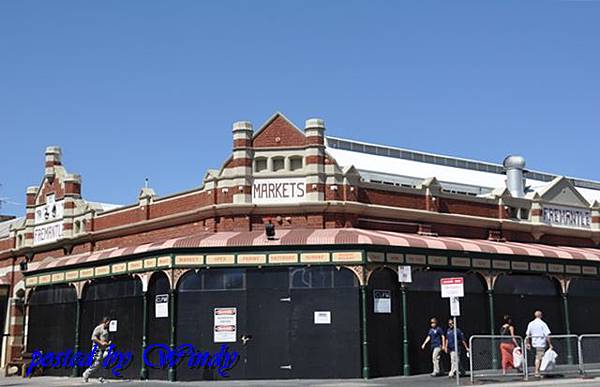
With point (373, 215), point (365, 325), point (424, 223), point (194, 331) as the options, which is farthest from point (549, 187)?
point (194, 331)

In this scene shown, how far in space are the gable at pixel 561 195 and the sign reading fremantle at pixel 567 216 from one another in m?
0.28

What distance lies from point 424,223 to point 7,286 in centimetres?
2279

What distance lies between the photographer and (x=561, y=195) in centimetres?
3575

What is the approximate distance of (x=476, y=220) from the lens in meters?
31.7

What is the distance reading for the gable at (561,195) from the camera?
35125mm

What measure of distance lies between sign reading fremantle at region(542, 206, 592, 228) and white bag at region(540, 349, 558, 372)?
46.2 feet

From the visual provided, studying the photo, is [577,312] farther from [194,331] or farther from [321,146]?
[194,331]

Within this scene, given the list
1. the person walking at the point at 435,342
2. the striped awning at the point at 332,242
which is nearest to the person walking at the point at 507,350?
the person walking at the point at 435,342

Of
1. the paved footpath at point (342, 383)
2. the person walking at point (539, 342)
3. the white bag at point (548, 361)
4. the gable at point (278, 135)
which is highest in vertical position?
the gable at point (278, 135)

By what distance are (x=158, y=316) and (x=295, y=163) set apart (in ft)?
23.9

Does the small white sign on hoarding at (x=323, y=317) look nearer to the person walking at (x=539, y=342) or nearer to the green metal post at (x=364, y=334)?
the green metal post at (x=364, y=334)

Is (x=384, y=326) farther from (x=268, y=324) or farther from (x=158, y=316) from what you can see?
(x=158, y=316)

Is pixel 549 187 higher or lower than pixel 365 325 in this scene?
higher

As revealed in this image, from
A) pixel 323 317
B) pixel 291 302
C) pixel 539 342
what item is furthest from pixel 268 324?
pixel 539 342
